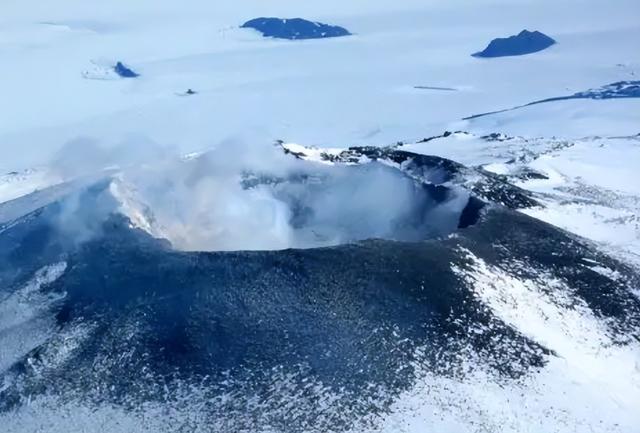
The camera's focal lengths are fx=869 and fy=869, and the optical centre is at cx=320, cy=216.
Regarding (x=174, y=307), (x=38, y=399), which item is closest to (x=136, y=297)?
(x=174, y=307)

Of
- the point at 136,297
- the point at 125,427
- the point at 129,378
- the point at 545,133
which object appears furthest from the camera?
the point at 545,133

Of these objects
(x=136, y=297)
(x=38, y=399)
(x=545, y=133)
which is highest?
(x=136, y=297)

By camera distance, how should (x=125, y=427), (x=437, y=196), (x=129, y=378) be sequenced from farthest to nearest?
(x=437, y=196), (x=129, y=378), (x=125, y=427)

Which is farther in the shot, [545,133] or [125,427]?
[545,133]

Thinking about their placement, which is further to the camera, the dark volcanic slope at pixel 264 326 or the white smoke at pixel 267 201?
the white smoke at pixel 267 201

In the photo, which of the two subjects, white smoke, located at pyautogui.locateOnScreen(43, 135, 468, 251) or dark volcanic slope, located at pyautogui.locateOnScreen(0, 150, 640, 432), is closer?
dark volcanic slope, located at pyautogui.locateOnScreen(0, 150, 640, 432)

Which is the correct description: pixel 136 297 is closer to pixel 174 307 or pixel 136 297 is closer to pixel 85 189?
pixel 174 307

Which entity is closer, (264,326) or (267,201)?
(264,326)

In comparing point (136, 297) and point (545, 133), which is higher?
point (136, 297)
